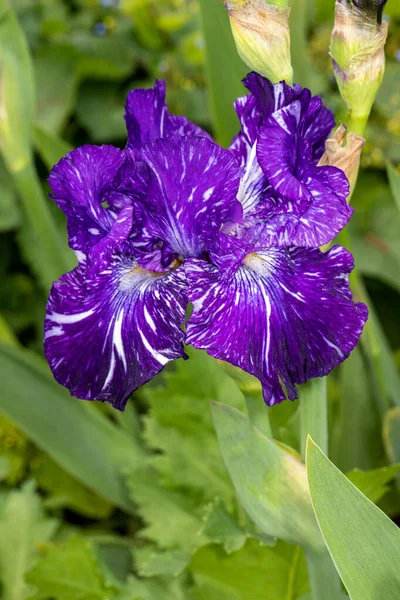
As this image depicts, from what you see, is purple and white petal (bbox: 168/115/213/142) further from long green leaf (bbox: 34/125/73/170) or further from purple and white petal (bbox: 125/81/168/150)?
long green leaf (bbox: 34/125/73/170)

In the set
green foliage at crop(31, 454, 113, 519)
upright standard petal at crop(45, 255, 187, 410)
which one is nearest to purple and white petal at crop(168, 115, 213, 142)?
upright standard petal at crop(45, 255, 187, 410)

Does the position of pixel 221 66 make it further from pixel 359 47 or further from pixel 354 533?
pixel 354 533

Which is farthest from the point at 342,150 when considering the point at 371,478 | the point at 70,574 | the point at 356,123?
the point at 70,574

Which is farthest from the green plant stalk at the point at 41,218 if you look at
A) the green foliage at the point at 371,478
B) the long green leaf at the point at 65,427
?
the green foliage at the point at 371,478

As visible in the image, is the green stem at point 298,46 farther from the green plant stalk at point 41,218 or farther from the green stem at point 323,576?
the green stem at point 323,576

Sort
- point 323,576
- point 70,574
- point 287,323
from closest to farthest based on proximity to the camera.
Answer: point 287,323 < point 323,576 < point 70,574

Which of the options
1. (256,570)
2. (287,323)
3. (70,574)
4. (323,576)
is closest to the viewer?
(287,323)

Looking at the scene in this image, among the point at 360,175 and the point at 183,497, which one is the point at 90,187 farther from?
the point at 360,175
